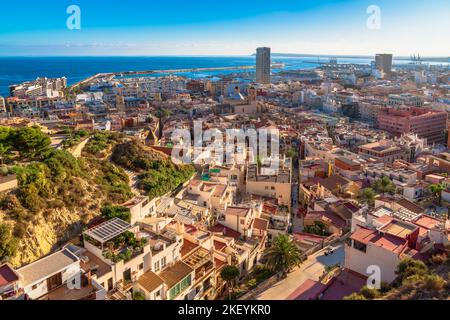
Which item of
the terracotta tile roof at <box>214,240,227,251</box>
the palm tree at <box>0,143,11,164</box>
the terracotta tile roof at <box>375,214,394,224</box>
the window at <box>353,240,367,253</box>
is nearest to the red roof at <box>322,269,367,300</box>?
the window at <box>353,240,367,253</box>

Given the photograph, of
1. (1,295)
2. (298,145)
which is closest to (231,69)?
(298,145)

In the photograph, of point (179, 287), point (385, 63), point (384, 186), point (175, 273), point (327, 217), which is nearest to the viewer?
point (179, 287)

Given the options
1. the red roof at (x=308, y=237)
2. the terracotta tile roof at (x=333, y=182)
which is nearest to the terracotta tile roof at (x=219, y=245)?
the red roof at (x=308, y=237)

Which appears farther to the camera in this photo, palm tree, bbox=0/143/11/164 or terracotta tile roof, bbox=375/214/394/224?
palm tree, bbox=0/143/11/164

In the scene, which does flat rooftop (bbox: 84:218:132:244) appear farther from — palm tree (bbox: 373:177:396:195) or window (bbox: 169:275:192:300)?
palm tree (bbox: 373:177:396:195)

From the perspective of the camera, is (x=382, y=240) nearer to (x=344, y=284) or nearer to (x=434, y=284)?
(x=344, y=284)

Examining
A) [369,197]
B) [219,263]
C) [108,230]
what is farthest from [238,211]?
[369,197]
